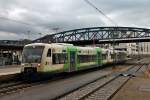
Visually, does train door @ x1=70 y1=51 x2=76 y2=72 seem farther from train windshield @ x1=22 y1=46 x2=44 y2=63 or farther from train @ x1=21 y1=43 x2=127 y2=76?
train windshield @ x1=22 y1=46 x2=44 y2=63

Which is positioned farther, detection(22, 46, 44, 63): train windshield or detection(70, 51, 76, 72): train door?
detection(70, 51, 76, 72): train door

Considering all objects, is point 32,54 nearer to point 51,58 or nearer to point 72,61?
point 51,58

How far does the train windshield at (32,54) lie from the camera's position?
1014 inches

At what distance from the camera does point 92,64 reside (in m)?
44.6

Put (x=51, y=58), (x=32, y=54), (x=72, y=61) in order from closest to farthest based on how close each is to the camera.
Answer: (x=32, y=54) → (x=51, y=58) → (x=72, y=61)

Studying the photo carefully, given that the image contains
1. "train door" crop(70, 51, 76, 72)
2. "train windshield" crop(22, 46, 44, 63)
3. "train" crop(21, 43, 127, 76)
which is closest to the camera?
"train" crop(21, 43, 127, 76)

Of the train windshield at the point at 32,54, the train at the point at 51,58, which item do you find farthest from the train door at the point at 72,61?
the train windshield at the point at 32,54

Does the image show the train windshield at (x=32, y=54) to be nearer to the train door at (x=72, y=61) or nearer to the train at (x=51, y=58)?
the train at (x=51, y=58)

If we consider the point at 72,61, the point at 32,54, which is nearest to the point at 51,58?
the point at 32,54

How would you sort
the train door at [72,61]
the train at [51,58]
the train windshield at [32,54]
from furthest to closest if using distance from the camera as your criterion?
the train door at [72,61] < the train windshield at [32,54] < the train at [51,58]

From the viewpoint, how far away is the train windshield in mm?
25766

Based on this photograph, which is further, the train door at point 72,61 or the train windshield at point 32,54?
the train door at point 72,61

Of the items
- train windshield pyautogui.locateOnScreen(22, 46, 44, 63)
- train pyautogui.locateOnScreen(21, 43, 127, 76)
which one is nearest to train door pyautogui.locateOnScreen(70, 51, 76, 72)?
train pyautogui.locateOnScreen(21, 43, 127, 76)

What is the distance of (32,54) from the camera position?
85.9 ft
